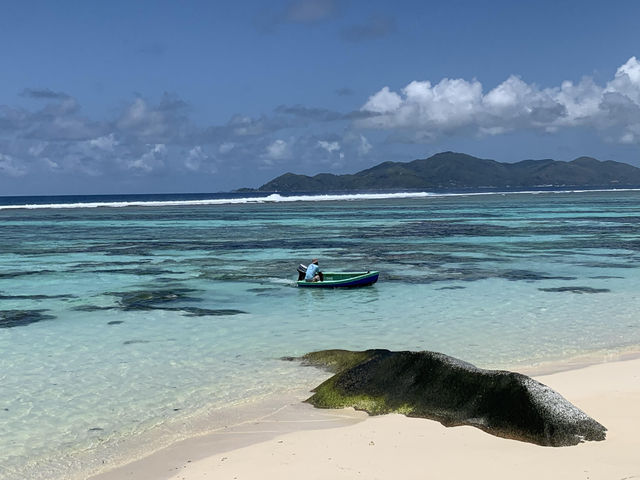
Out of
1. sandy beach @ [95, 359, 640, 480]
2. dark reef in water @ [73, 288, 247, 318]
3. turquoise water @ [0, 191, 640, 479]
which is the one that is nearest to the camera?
sandy beach @ [95, 359, 640, 480]

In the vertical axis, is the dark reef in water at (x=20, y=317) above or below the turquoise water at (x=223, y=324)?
above

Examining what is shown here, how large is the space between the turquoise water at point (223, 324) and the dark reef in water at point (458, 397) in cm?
171

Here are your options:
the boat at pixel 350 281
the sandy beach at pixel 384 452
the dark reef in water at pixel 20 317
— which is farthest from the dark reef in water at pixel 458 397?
the boat at pixel 350 281

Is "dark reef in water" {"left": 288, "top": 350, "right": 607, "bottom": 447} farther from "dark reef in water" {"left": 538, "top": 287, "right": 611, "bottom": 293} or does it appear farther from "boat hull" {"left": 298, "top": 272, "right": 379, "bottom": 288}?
"dark reef in water" {"left": 538, "top": 287, "right": 611, "bottom": 293}

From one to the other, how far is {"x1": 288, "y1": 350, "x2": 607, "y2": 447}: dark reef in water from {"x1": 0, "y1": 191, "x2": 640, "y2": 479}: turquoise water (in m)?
1.71

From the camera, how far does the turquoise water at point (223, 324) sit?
33.3 feet

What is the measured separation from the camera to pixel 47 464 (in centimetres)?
842

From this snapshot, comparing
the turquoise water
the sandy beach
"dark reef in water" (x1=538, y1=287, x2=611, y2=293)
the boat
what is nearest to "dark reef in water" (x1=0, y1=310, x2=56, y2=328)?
the turquoise water

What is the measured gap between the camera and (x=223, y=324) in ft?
56.7

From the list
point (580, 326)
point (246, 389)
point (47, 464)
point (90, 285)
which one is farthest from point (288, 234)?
point (47, 464)

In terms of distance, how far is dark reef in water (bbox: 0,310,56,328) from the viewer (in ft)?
58.3

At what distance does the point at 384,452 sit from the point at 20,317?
14.3m

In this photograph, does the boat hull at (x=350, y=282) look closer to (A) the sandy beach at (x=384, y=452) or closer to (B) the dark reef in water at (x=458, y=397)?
(B) the dark reef in water at (x=458, y=397)

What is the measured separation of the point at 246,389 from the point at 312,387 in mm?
1183
